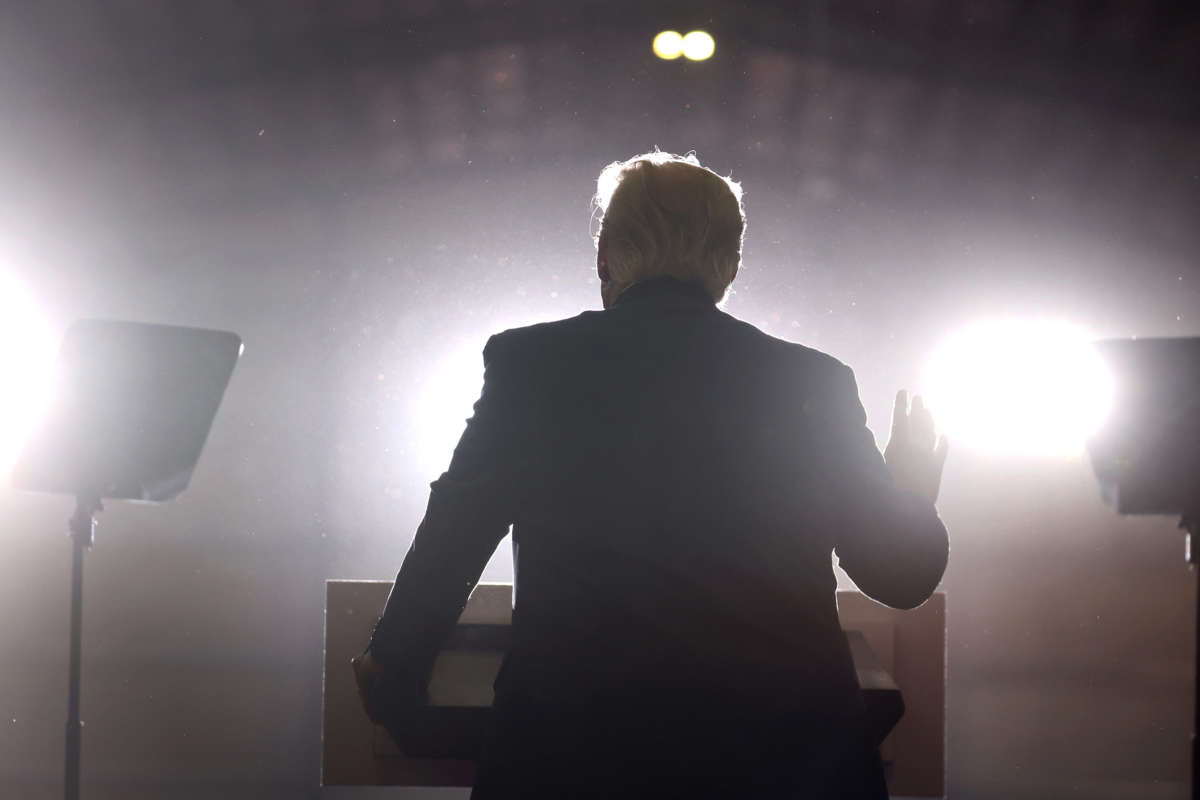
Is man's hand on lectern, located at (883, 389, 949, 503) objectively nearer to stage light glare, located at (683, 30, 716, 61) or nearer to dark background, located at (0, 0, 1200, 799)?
dark background, located at (0, 0, 1200, 799)

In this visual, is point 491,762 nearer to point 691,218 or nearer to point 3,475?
point 691,218

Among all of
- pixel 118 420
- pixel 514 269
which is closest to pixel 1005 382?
pixel 514 269

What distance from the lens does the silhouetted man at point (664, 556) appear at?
3.39 feet

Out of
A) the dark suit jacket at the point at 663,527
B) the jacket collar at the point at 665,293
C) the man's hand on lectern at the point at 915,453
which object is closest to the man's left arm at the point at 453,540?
the dark suit jacket at the point at 663,527

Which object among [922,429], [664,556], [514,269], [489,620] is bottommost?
[489,620]

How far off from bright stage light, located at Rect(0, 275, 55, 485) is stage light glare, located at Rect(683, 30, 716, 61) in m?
1.60

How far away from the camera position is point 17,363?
8.13 ft

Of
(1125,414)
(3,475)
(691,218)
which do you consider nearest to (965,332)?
(1125,414)

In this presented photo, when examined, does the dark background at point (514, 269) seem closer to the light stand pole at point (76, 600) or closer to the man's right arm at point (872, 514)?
the light stand pole at point (76, 600)

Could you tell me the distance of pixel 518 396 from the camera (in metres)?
1.09

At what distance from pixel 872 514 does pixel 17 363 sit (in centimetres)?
215

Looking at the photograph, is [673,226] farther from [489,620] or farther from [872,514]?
[489,620]

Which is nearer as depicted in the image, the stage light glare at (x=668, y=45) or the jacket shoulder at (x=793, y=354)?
the jacket shoulder at (x=793, y=354)

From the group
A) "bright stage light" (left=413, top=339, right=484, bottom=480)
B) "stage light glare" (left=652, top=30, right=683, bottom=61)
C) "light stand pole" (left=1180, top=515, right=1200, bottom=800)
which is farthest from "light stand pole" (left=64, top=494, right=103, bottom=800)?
"light stand pole" (left=1180, top=515, right=1200, bottom=800)
